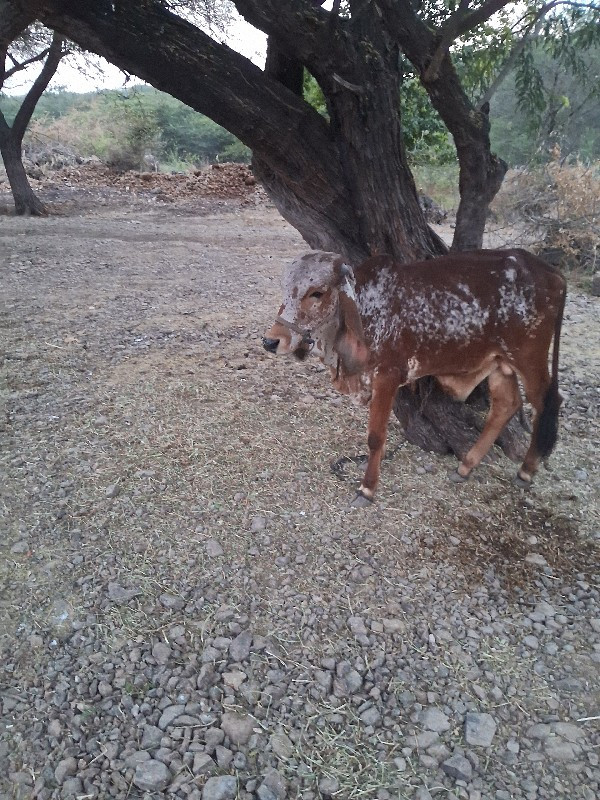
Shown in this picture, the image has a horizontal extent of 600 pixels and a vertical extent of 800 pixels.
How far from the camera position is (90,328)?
6.70 m

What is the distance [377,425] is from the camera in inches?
145

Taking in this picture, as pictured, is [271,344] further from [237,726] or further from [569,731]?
[569,731]

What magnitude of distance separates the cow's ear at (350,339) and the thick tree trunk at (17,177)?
495 inches

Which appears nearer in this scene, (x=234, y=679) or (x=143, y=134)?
(x=234, y=679)

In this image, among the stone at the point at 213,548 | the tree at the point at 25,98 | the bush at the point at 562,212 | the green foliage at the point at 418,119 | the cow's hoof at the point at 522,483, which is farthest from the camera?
the tree at the point at 25,98

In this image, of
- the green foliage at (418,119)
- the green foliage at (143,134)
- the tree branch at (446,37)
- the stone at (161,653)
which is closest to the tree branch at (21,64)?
the green foliage at (143,134)

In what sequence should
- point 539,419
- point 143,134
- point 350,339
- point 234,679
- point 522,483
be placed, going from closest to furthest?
1. point 234,679
2. point 350,339
3. point 539,419
4. point 522,483
5. point 143,134

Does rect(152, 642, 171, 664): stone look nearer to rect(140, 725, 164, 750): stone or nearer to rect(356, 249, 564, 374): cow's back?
rect(140, 725, 164, 750): stone

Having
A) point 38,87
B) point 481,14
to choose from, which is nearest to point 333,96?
point 481,14

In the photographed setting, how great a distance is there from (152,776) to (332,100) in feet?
12.3

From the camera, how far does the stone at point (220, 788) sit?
2.26m

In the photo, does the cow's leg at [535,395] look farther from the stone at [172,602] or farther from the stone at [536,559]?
the stone at [172,602]

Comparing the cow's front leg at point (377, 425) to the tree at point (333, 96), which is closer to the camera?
the tree at point (333, 96)

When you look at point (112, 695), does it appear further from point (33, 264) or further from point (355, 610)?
point (33, 264)
